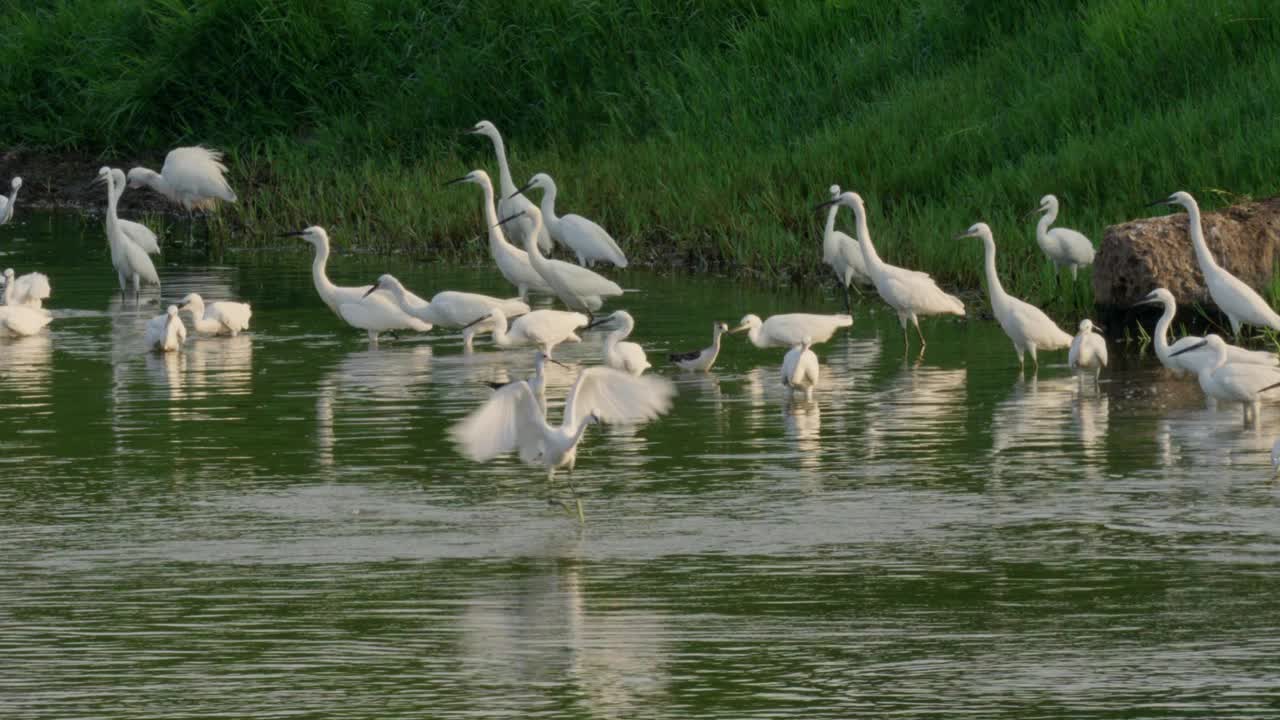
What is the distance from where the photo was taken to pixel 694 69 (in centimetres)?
2811

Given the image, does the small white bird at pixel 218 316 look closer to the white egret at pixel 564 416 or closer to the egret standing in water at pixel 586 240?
the egret standing in water at pixel 586 240

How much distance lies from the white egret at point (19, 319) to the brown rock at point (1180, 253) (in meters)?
8.42

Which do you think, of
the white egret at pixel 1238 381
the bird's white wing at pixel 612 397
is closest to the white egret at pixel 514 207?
the white egret at pixel 1238 381

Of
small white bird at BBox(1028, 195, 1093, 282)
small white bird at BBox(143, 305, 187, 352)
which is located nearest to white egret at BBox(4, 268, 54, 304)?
small white bird at BBox(143, 305, 187, 352)

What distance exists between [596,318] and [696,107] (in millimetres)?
7874

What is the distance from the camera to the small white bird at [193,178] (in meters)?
27.8

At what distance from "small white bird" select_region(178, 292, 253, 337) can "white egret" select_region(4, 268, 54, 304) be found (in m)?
1.53

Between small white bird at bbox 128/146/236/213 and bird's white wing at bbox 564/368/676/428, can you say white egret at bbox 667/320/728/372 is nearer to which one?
bird's white wing at bbox 564/368/676/428

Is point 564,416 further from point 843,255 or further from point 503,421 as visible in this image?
point 843,255

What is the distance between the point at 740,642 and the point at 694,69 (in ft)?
Result: 66.5

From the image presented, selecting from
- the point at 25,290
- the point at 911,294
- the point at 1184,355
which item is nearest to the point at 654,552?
the point at 1184,355

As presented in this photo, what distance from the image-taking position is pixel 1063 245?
19203 millimetres

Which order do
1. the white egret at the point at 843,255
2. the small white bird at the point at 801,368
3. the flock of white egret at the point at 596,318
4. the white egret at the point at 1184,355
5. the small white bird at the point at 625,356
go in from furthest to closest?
the white egret at the point at 843,255 < the small white bird at the point at 625,356 < the small white bird at the point at 801,368 < the white egret at the point at 1184,355 < the flock of white egret at the point at 596,318

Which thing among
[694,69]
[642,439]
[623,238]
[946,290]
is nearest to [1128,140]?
[946,290]
